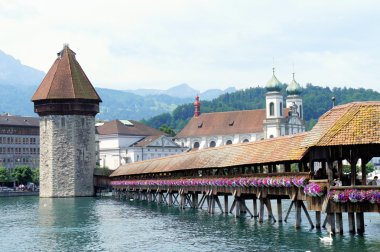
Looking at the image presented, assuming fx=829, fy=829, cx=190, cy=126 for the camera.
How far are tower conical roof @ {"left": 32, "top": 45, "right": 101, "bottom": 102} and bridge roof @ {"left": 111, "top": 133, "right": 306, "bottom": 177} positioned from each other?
2080cm

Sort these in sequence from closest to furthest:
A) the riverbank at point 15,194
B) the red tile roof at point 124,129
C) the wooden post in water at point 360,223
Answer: the wooden post in water at point 360,223
the riverbank at point 15,194
the red tile roof at point 124,129

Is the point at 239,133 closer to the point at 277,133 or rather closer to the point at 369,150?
the point at 277,133

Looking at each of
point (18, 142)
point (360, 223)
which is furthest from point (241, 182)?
point (18, 142)

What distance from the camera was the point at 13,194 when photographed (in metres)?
96.7

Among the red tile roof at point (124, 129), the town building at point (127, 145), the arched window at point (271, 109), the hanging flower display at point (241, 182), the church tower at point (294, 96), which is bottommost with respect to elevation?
the hanging flower display at point (241, 182)

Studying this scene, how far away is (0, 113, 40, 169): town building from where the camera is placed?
124125 millimetres

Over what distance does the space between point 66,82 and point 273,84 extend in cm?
6008

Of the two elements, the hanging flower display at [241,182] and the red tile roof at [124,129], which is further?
the red tile roof at [124,129]

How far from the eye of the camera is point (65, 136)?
279 feet

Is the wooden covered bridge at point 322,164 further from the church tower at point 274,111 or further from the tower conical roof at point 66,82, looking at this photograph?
the church tower at point 274,111

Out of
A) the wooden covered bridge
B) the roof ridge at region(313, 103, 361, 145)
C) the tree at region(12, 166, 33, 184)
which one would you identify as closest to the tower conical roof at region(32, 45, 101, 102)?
the tree at region(12, 166, 33, 184)

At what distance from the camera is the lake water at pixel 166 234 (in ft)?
100

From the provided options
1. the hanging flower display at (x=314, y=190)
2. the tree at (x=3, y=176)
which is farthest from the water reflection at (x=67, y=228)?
the tree at (x=3, y=176)

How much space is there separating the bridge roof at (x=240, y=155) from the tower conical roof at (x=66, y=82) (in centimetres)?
2080
